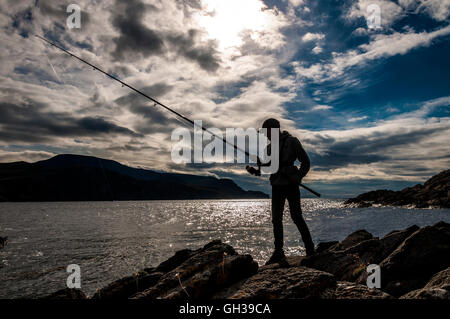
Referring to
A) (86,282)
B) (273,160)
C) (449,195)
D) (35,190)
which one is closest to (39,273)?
(86,282)

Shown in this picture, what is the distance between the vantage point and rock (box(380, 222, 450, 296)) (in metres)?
5.55

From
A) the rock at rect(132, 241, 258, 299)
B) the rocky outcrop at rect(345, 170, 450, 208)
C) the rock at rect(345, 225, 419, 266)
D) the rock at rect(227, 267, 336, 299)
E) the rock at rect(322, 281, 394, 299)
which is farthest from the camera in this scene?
the rocky outcrop at rect(345, 170, 450, 208)

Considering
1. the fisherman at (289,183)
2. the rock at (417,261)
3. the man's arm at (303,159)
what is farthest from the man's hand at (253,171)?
the rock at (417,261)

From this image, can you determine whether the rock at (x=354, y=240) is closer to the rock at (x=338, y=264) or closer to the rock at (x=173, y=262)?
the rock at (x=338, y=264)

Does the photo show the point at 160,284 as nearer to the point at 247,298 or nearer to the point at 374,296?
the point at 247,298

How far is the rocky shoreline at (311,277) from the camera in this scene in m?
3.77

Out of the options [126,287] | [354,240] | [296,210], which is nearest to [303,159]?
[296,210]

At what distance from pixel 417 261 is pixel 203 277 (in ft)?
16.2

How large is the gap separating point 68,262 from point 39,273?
263 cm

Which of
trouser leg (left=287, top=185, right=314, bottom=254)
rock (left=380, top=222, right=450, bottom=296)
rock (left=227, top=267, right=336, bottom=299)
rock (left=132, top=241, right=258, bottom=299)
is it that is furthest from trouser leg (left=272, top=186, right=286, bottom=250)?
rock (left=380, top=222, right=450, bottom=296)

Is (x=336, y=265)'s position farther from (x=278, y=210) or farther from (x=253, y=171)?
(x=253, y=171)

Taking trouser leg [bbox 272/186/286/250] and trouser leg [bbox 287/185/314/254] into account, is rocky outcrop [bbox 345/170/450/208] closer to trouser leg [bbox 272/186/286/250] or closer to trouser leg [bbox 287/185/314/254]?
trouser leg [bbox 287/185/314/254]

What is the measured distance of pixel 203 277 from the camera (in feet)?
15.2

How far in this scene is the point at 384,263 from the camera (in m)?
6.13
